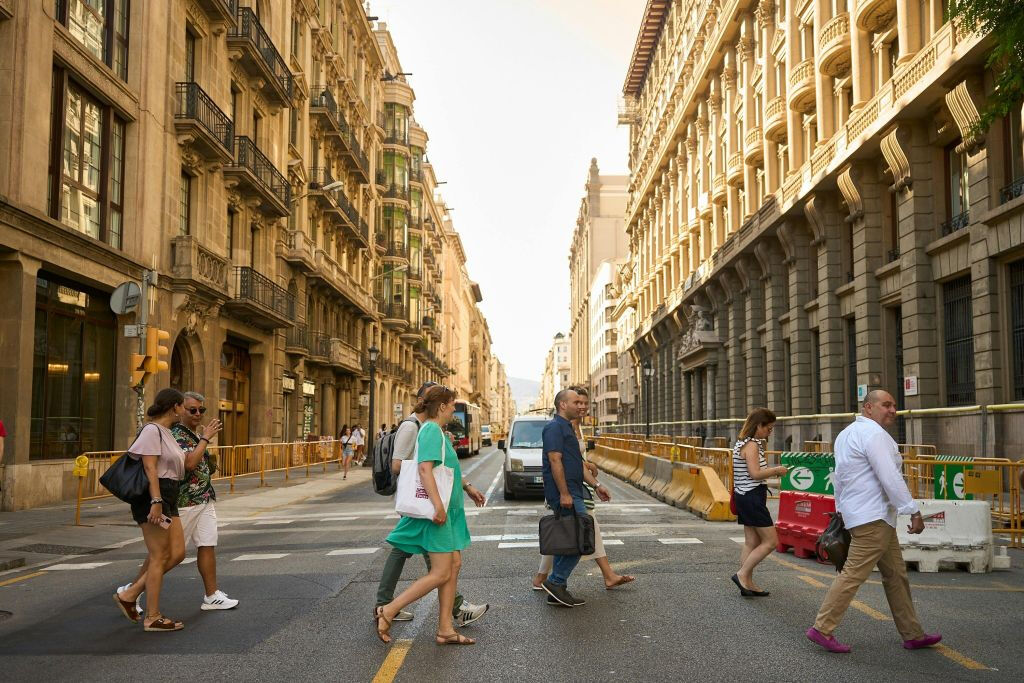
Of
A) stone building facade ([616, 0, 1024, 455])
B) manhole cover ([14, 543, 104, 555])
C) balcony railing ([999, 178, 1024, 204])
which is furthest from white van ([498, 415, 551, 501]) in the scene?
balcony railing ([999, 178, 1024, 204])

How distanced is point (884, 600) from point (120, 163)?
63.7 feet

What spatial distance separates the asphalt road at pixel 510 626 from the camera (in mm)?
6039

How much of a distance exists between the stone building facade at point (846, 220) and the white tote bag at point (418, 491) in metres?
12.2

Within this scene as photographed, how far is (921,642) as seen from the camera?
6465 millimetres

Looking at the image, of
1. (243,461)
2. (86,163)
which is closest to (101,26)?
(86,163)

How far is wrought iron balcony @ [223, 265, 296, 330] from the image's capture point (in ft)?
92.5

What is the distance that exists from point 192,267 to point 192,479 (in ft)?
56.7

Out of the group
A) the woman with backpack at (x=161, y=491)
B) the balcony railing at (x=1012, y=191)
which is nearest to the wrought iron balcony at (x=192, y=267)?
the woman with backpack at (x=161, y=491)

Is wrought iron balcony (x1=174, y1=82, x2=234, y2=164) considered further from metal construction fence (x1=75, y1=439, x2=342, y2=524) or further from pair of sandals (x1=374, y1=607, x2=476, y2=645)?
→ pair of sandals (x1=374, y1=607, x2=476, y2=645)

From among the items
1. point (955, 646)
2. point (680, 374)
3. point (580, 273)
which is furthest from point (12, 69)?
point (580, 273)

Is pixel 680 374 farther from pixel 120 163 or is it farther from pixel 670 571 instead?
pixel 670 571

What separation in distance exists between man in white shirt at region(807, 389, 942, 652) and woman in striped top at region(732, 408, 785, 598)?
198 cm

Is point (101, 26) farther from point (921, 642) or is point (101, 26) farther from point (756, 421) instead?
point (921, 642)

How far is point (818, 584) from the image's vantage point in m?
9.25
